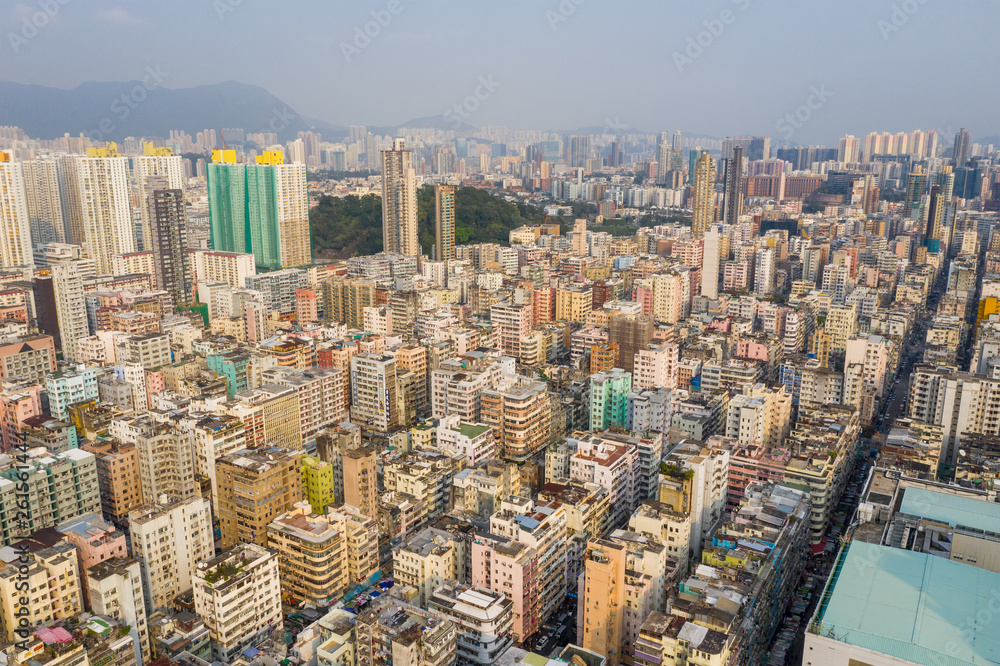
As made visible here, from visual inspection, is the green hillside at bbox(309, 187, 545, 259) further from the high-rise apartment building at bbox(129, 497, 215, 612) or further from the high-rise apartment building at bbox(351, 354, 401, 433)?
the high-rise apartment building at bbox(129, 497, 215, 612)

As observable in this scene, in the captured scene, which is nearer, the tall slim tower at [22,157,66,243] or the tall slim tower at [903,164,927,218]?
the tall slim tower at [22,157,66,243]

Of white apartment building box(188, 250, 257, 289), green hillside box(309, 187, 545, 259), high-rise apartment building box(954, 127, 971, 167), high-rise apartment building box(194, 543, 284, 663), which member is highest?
high-rise apartment building box(954, 127, 971, 167)

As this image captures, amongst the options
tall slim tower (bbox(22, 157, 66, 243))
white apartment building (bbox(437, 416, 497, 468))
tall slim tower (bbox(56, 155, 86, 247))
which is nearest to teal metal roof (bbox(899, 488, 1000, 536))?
white apartment building (bbox(437, 416, 497, 468))

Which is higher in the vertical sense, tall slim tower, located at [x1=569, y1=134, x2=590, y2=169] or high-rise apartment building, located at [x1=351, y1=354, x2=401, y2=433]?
tall slim tower, located at [x1=569, y1=134, x2=590, y2=169]

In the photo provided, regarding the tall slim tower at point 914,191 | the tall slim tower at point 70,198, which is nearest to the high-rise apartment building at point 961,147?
the tall slim tower at point 914,191

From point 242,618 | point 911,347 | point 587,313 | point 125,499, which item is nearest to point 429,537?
point 242,618

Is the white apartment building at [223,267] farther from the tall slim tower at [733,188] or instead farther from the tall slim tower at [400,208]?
the tall slim tower at [733,188]
